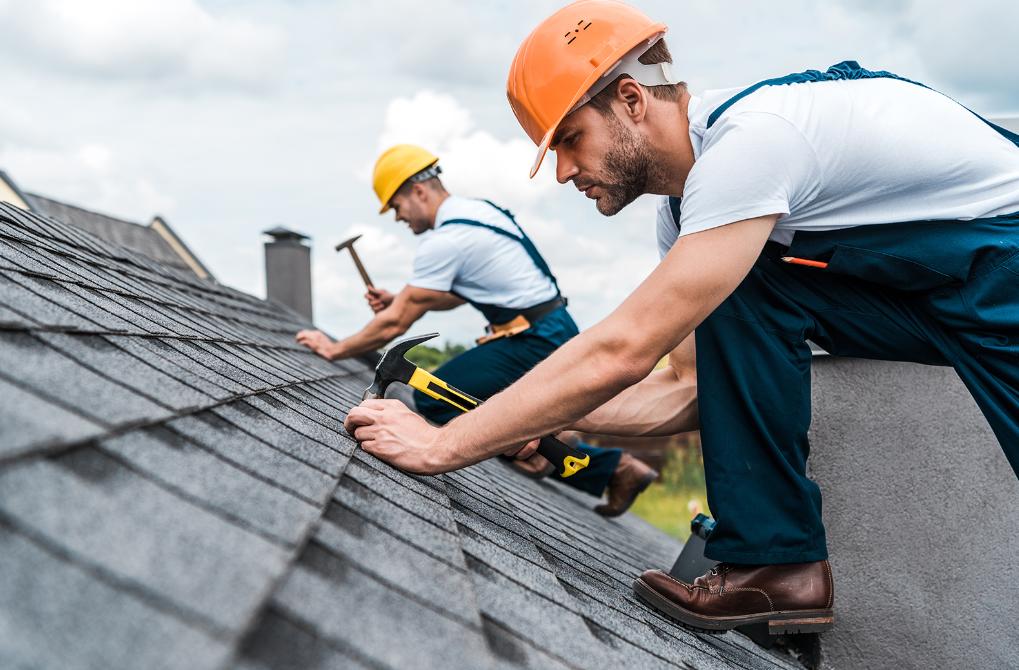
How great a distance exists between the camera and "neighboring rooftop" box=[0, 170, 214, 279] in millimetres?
17109

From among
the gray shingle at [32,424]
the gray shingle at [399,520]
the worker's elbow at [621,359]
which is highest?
the worker's elbow at [621,359]

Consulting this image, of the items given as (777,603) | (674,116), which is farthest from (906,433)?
(674,116)

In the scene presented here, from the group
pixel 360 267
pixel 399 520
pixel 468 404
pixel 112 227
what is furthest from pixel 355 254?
pixel 112 227

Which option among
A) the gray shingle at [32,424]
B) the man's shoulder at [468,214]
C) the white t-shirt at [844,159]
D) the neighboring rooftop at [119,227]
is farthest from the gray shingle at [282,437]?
the neighboring rooftop at [119,227]

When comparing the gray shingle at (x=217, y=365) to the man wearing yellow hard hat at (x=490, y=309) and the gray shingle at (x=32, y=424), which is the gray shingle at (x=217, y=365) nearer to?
the gray shingle at (x=32, y=424)

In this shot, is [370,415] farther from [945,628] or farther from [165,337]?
[945,628]

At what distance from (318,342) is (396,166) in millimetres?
1403

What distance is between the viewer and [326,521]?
4.06 ft

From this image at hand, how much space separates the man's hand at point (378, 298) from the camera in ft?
18.9

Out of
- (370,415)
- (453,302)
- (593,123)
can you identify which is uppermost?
(593,123)

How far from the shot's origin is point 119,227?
21656 mm

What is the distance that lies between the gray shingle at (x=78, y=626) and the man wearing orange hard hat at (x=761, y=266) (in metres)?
1.20

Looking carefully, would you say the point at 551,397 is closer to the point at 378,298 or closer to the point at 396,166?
the point at 396,166

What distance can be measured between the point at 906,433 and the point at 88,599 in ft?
9.42
